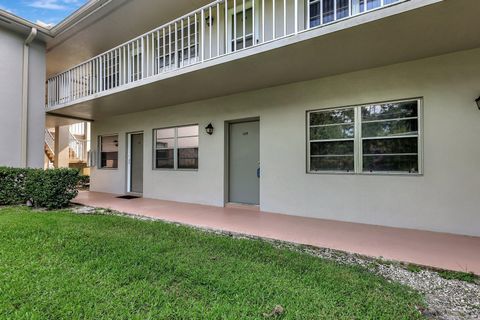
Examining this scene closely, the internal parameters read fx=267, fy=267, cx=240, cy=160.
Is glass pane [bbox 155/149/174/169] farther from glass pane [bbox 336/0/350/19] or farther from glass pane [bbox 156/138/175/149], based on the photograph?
glass pane [bbox 336/0/350/19]

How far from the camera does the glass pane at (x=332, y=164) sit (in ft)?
18.7

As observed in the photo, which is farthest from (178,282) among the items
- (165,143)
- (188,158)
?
(165,143)

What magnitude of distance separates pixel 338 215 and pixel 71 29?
9.16m

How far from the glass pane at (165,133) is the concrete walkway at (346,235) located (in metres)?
2.74

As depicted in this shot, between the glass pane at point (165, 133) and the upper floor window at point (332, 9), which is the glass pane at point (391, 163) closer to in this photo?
the upper floor window at point (332, 9)

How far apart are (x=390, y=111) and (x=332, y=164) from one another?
5.05ft

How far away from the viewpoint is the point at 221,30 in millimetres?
7145

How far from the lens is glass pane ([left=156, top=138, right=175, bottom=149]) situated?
28.4 ft

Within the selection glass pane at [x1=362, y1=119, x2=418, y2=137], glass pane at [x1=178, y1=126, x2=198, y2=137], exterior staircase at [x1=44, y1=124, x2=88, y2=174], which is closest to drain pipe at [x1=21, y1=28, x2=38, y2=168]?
glass pane at [x1=178, y1=126, x2=198, y2=137]

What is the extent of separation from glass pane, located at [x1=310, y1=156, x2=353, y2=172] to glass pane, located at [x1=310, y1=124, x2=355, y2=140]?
1.54 ft

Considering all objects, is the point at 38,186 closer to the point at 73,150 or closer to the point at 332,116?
the point at 332,116

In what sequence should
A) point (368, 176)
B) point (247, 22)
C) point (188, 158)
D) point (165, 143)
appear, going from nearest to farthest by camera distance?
point (368, 176) < point (247, 22) < point (188, 158) < point (165, 143)

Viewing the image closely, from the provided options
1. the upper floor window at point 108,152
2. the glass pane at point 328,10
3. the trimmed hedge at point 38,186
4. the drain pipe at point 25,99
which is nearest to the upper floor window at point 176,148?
the upper floor window at point 108,152

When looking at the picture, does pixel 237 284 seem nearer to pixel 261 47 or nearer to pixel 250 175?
pixel 261 47
